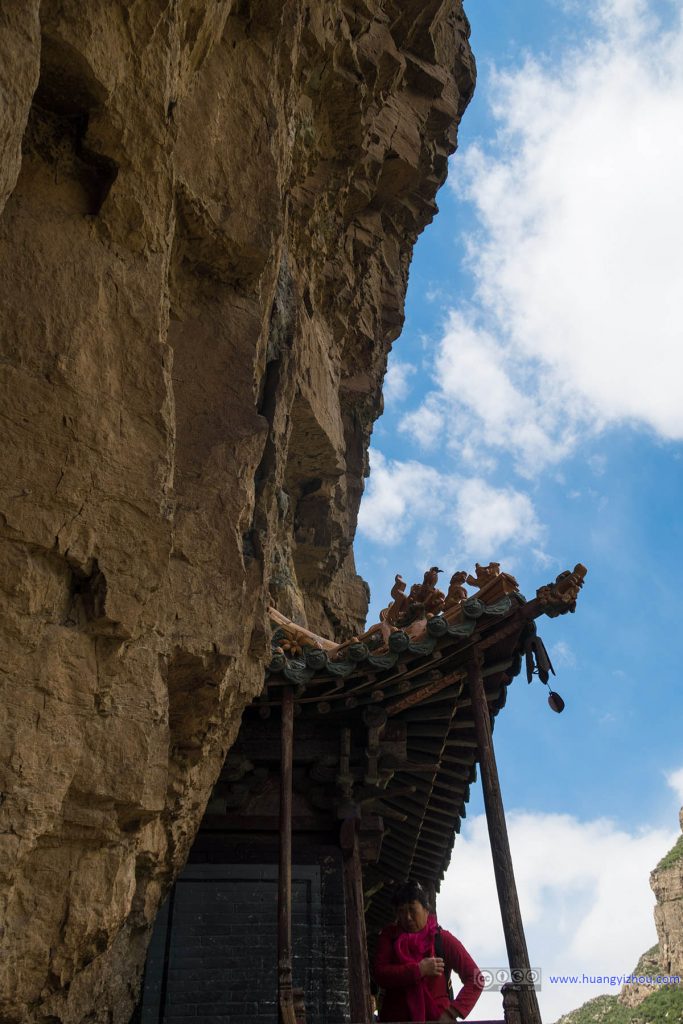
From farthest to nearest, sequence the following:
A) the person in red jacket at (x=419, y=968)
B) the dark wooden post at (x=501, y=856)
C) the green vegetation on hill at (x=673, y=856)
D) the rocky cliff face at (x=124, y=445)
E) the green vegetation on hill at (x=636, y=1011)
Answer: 1. the green vegetation on hill at (x=673, y=856)
2. the green vegetation on hill at (x=636, y=1011)
3. the person in red jacket at (x=419, y=968)
4. the dark wooden post at (x=501, y=856)
5. the rocky cliff face at (x=124, y=445)

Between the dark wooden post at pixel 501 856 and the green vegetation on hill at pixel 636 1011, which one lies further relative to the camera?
the green vegetation on hill at pixel 636 1011

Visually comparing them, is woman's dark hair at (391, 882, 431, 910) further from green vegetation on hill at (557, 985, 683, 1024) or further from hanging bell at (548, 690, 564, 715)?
green vegetation on hill at (557, 985, 683, 1024)

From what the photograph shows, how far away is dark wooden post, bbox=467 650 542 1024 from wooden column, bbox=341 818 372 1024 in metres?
1.46

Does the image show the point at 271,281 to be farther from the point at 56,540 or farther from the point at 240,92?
the point at 56,540

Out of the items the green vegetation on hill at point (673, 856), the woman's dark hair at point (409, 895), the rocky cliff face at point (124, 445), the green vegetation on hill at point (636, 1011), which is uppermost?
the green vegetation on hill at point (673, 856)

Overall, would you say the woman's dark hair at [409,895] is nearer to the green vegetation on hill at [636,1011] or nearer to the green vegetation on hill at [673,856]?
the green vegetation on hill at [636,1011]

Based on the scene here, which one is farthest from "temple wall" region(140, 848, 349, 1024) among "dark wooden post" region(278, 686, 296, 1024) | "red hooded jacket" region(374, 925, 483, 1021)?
"red hooded jacket" region(374, 925, 483, 1021)

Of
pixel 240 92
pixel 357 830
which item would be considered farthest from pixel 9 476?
pixel 357 830

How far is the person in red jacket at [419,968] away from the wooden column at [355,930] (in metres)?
0.82

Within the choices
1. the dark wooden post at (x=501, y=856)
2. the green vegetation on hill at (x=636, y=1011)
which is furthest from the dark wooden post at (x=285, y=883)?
the green vegetation on hill at (x=636, y=1011)

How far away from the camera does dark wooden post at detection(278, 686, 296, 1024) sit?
4.89 m

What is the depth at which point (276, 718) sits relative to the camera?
23.7 ft

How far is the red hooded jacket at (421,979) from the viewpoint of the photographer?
5074 millimetres

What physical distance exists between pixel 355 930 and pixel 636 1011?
3413 cm
